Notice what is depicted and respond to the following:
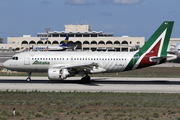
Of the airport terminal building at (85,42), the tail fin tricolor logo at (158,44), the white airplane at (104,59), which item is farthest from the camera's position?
the airport terminal building at (85,42)

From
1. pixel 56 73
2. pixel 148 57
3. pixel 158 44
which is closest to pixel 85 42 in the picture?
pixel 158 44

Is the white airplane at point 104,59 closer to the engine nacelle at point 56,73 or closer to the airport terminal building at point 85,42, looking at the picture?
the engine nacelle at point 56,73

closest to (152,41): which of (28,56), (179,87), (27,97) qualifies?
(179,87)

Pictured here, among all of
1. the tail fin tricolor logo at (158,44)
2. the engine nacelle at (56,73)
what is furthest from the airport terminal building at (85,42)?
the engine nacelle at (56,73)

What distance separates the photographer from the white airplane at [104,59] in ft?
119

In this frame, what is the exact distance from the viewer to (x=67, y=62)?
36.5 metres

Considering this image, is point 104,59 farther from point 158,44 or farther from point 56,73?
point 158,44

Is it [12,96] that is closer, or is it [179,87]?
[12,96]

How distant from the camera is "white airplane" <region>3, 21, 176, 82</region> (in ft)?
119

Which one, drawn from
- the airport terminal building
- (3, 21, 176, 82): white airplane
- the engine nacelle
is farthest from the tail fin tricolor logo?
the airport terminal building

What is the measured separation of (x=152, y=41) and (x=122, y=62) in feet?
17.5

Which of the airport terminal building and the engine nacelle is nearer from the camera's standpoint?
the engine nacelle

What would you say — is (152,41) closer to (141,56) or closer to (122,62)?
(141,56)

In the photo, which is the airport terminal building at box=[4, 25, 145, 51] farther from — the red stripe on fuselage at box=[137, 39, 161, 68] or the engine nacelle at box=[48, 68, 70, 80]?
the engine nacelle at box=[48, 68, 70, 80]
